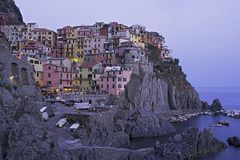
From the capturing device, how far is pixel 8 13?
11106 cm

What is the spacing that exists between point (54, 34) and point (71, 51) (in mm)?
10141

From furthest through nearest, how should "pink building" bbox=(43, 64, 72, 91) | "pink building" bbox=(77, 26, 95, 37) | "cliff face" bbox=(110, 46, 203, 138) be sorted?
"pink building" bbox=(77, 26, 95, 37) < "pink building" bbox=(43, 64, 72, 91) < "cliff face" bbox=(110, 46, 203, 138)

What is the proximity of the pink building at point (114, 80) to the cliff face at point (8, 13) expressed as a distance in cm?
3544

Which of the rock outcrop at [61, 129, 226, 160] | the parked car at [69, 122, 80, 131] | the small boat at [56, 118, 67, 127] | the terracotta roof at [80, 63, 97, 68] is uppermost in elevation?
the terracotta roof at [80, 63, 97, 68]

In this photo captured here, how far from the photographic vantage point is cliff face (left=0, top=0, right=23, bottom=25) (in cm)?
10731

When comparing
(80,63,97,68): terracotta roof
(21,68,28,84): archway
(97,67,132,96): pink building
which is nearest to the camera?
(21,68,28,84): archway

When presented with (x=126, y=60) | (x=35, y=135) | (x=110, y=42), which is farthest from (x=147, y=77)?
(x=35, y=135)

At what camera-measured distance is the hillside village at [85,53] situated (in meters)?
80.9

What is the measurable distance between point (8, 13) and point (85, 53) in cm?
2592

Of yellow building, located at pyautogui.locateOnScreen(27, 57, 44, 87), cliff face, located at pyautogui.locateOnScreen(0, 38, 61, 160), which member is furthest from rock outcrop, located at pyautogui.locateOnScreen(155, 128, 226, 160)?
yellow building, located at pyautogui.locateOnScreen(27, 57, 44, 87)

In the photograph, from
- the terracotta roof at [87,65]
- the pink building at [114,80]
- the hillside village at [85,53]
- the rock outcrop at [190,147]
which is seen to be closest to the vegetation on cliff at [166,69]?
the hillside village at [85,53]

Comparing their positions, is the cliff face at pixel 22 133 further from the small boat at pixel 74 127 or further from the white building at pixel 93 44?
the white building at pixel 93 44

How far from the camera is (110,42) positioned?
98.8m

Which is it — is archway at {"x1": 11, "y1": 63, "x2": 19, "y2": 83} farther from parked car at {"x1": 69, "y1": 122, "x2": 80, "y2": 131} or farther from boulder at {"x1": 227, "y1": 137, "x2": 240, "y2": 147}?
boulder at {"x1": 227, "y1": 137, "x2": 240, "y2": 147}
